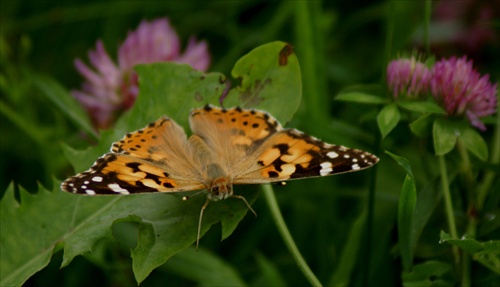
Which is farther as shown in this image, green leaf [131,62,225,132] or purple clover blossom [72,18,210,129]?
purple clover blossom [72,18,210,129]

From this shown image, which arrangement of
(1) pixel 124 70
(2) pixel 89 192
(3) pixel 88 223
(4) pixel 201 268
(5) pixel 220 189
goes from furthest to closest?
1. (1) pixel 124 70
2. (4) pixel 201 268
3. (3) pixel 88 223
4. (5) pixel 220 189
5. (2) pixel 89 192

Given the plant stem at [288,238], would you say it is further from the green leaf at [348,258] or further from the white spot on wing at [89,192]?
the white spot on wing at [89,192]

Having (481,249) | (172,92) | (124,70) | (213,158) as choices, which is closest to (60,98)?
(124,70)

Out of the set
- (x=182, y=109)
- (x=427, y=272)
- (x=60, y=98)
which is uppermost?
(x=182, y=109)

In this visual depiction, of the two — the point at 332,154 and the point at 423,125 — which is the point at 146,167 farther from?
the point at 423,125

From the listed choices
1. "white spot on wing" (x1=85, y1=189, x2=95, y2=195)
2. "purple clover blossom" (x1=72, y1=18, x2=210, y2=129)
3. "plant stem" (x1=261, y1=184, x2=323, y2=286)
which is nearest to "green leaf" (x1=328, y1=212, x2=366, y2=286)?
"plant stem" (x1=261, y1=184, x2=323, y2=286)

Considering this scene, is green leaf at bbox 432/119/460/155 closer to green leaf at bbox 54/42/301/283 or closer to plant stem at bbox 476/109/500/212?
plant stem at bbox 476/109/500/212

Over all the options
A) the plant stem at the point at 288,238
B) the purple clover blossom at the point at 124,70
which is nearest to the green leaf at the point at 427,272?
the plant stem at the point at 288,238
